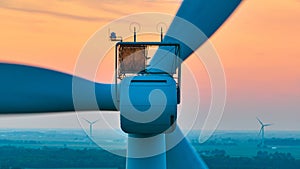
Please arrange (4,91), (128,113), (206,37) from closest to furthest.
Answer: (128,113) → (4,91) → (206,37)

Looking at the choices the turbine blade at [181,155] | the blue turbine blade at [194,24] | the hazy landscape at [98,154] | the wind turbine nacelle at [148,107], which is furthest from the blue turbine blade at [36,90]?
the hazy landscape at [98,154]

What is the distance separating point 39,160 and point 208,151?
111 ft

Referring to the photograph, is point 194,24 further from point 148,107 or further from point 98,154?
point 98,154

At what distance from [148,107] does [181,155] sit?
553cm

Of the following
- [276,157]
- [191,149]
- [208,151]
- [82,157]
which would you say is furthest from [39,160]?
[191,149]

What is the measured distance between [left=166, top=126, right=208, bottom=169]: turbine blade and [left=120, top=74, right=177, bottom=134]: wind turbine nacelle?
4.76 metres

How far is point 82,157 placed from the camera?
140 meters

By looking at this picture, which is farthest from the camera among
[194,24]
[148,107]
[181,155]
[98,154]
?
[98,154]

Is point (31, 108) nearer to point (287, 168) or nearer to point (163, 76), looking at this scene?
point (163, 76)

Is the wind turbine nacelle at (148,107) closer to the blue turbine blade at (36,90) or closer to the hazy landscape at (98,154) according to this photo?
the blue turbine blade at (36,90)

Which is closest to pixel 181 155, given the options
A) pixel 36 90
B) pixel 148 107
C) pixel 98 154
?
pixel 36 90

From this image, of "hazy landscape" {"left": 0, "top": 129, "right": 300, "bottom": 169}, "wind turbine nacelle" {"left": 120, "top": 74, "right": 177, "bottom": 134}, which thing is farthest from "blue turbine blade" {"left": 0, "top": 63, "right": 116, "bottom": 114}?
"hazy landscape" {"left": 0, "top": 129, "right": 300, "bottom": 169}

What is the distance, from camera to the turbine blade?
727 inches

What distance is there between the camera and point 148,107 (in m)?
13.4
